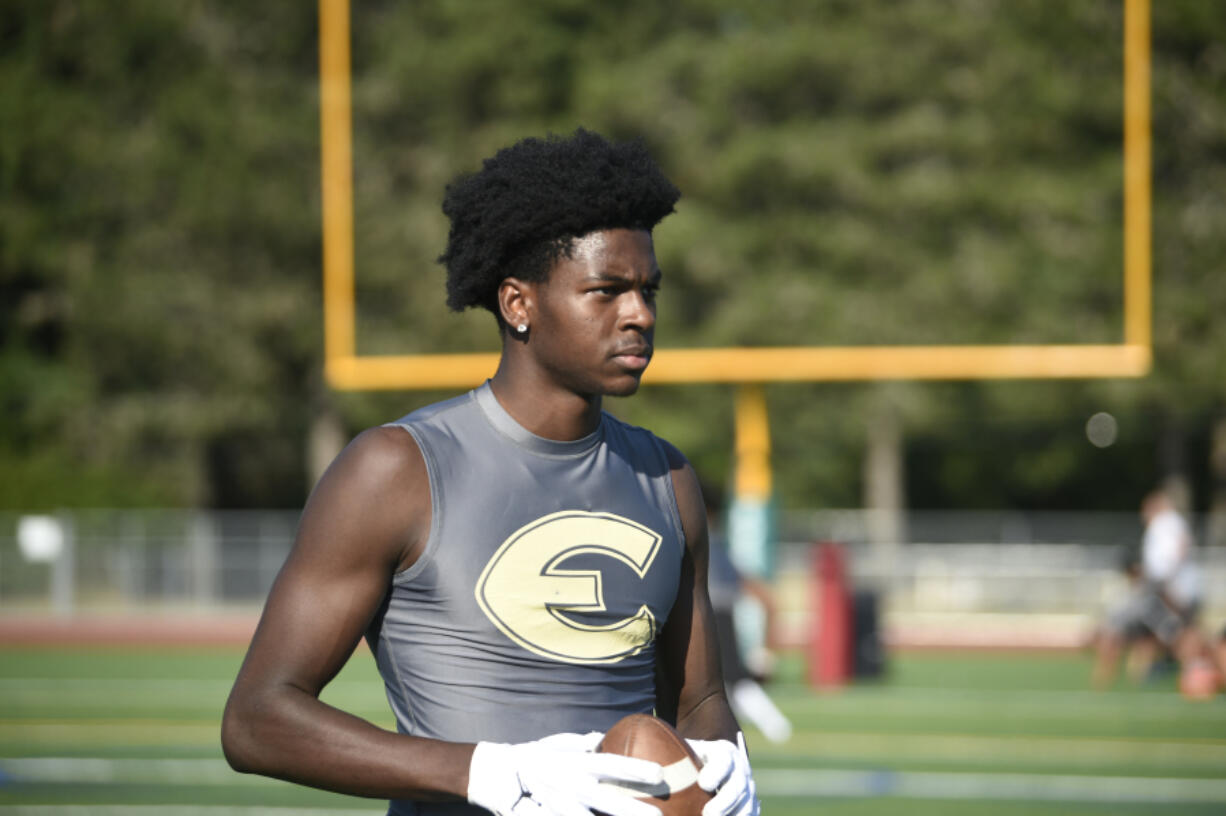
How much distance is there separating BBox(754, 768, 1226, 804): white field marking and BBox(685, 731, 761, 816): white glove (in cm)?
628

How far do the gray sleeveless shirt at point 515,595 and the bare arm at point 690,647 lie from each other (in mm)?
125

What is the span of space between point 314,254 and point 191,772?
21.7m

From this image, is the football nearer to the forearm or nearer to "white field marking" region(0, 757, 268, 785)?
the forearm

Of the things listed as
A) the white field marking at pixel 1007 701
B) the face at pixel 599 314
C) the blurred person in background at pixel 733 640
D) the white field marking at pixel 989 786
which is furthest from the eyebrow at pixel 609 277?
the white field marking at pixel 1007 701

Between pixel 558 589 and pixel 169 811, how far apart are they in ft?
20.5

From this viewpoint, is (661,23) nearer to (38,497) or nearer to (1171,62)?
(1171,62)

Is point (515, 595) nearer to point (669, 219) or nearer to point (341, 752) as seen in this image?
point (341, 752)

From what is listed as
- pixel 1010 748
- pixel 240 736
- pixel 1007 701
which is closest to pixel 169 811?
pixel 1010 748

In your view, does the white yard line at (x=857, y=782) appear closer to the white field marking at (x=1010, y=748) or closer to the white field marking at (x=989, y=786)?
the white field marking at (x=989, y=786)

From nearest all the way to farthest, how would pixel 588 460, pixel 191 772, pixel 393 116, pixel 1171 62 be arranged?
pixel 588 460, pixel 191 772, pixel 1171 62, pixel 393 116

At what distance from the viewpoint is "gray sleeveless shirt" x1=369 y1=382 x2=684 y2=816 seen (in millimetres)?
2508

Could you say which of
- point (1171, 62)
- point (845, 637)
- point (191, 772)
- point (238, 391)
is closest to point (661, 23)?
point (1171, 62)

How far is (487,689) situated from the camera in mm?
2514

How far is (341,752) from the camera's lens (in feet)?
7.82
